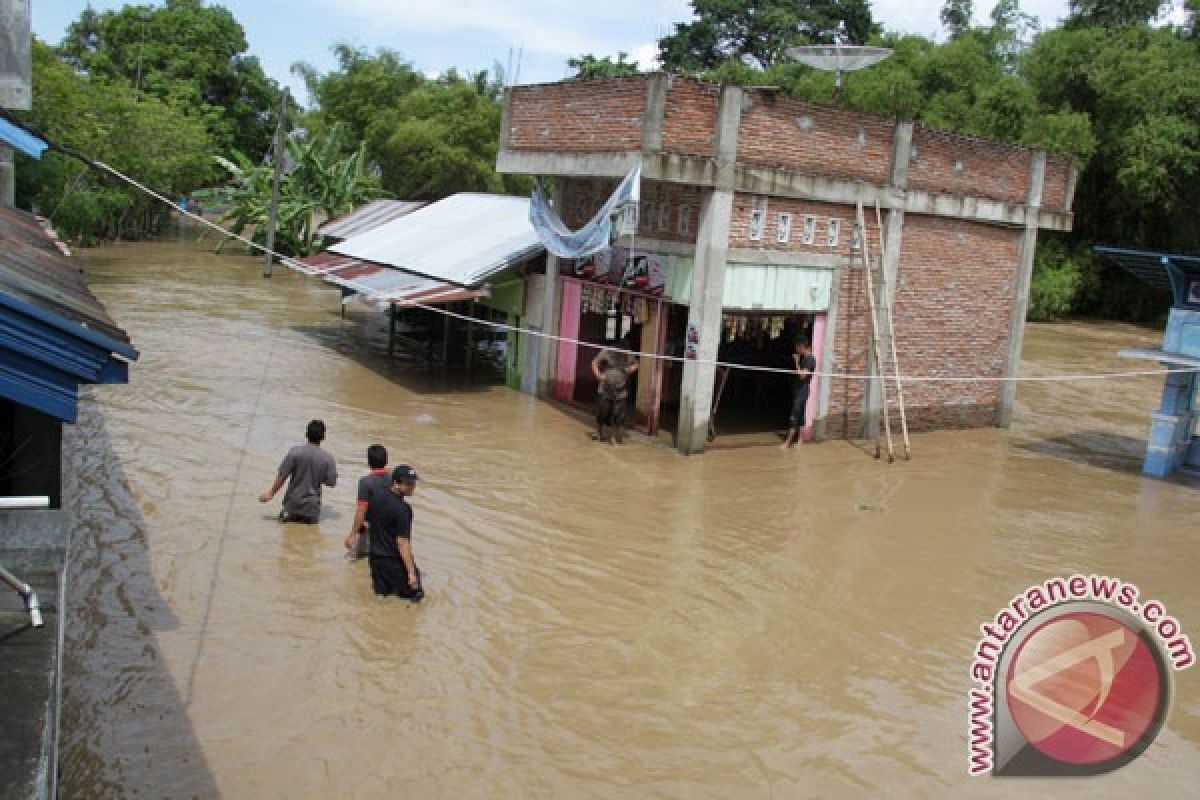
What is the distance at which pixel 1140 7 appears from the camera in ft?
133

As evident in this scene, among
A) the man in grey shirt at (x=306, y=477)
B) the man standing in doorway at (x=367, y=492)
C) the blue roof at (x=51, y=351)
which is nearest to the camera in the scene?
the blue roof at (x=51, y=351)

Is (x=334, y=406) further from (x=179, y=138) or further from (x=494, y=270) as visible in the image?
(x=179, y=138)

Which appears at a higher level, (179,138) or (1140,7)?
(1140,7)

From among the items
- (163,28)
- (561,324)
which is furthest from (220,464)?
(163,28)

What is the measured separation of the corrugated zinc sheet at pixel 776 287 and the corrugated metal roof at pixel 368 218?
497 inches

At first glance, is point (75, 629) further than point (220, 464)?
No

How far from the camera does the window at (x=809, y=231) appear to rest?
1528cm

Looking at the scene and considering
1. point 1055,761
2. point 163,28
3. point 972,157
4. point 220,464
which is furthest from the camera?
point 163,28

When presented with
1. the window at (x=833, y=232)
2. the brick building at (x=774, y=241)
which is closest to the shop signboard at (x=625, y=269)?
the brick building at (x=774, y=241)

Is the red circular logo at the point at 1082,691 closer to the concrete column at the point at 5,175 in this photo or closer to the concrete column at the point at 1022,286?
the concrete column at the point at 5,175

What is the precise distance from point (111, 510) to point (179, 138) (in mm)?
33137

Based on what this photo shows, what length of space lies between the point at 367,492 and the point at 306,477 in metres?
1.65

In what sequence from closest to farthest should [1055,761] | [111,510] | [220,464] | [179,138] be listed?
[1055,761] < [111,510] < [220,464] < [179,138]

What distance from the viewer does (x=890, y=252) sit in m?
16.3
